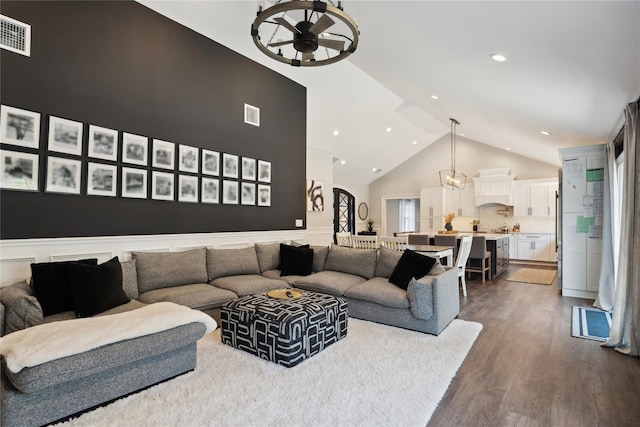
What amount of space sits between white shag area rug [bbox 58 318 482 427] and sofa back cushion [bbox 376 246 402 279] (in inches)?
47.3

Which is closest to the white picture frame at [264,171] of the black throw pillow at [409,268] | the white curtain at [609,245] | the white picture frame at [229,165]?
the white picture frame at [229,165]

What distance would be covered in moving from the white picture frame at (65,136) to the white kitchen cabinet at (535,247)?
1020 centimetres

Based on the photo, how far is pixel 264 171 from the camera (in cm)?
535

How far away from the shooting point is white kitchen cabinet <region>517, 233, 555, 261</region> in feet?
28.6

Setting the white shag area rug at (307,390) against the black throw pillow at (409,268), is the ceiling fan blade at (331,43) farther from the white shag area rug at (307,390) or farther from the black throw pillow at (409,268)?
the white shag area rug at (307,390)

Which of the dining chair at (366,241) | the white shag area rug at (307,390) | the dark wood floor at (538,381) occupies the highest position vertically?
the dining chair at (366,241)

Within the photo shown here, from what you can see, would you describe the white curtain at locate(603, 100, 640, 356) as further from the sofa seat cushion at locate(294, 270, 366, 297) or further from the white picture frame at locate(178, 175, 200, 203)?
the white picture frame at locate(178, 175, 200, 203)

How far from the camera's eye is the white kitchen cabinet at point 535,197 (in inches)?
342

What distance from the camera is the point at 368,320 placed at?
3740 mm

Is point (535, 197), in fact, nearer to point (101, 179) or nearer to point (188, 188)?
point (188, 188)

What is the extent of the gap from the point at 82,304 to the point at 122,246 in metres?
1.07

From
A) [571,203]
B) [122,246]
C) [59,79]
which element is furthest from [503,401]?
[59,79]

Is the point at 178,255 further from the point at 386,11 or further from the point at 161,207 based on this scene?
the point at 386,11

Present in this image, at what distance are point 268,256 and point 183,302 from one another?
1688 millimetres
